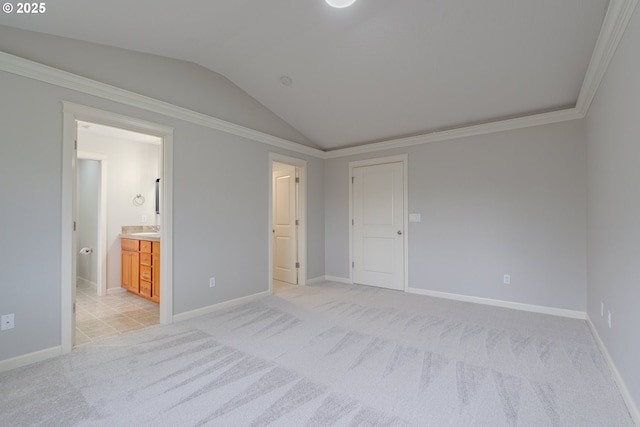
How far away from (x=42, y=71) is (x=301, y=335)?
3.11 m

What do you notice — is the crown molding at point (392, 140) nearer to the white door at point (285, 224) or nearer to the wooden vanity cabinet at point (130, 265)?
the white door at point (285, 224)

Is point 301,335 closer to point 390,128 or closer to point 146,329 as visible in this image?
point 146,329

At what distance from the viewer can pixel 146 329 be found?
3033 millimetres

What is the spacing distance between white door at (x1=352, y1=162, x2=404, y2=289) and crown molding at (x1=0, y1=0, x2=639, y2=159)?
18.8 inches

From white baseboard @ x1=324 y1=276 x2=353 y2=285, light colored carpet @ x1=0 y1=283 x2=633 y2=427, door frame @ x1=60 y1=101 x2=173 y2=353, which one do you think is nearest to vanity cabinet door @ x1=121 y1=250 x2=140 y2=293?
light colored carpet @ x1=0 y1=283 x2=633 y2=427

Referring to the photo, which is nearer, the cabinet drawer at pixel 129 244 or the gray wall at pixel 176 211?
the gray wall at pixel 176 211

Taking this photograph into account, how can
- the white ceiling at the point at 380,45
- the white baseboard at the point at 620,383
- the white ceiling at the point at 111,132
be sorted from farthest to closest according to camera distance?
the white ceiling at the point at 111,132
the white ceiling at the point at 380,45
the white baseboard at the point at 620,383

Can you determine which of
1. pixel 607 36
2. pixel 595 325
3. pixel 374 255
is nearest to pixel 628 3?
pixel 607 36

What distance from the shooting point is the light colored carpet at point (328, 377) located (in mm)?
1703

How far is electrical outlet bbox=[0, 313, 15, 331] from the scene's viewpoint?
220 centimetres

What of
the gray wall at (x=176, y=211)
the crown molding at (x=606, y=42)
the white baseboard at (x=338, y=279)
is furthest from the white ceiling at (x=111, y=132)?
the crown molding at (x=606, y=42)

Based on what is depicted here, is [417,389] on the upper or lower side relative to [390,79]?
lower

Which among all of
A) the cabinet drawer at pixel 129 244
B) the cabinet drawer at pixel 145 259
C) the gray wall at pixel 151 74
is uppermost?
the gray wall at pixel 151 74

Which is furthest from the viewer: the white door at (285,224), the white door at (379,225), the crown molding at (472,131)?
the white door at (285,224)
